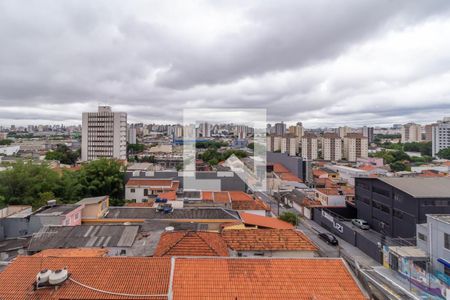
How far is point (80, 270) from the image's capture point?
5.39 metres

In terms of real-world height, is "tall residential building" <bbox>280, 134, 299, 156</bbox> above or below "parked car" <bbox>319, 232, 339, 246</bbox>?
above

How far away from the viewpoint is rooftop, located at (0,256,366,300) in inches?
189

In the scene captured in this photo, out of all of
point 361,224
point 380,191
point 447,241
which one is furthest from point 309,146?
point 447,241

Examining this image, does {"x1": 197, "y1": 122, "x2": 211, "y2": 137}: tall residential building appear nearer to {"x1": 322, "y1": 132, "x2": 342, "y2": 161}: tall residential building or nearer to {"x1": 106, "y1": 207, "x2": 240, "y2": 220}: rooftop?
{"x1": 106, "y1": 207, "x2": 240, "y2": 220}: rooftop

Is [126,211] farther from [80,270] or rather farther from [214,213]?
[80,270]

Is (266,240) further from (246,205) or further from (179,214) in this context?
(246,205)

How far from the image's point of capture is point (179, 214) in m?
12.1

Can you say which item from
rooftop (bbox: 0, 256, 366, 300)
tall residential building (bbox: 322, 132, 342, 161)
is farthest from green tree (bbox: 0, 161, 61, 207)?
tall residential building (bbox: 322, 132, 342, 161)

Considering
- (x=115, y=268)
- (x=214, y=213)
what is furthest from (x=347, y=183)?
(x=115, y=268)

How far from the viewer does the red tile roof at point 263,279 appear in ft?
15.7

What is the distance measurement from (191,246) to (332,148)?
46501mm

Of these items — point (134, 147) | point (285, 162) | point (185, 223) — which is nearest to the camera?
point (185, 223)

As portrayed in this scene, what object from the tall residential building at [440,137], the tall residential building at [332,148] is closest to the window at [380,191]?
the tall residential building at [332,148]

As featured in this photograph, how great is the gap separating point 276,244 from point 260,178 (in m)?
16.8
